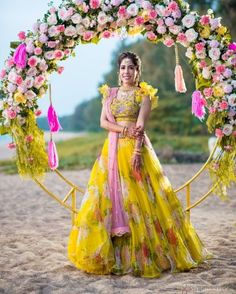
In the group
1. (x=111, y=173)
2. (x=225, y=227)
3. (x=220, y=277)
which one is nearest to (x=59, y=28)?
(x=111, y=173)

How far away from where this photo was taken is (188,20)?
4.68 m

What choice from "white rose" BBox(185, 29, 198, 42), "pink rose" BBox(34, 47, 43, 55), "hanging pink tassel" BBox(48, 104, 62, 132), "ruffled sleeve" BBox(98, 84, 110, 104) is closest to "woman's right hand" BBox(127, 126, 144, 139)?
"ruffled sleeve" BBox(98, 84, 110, 104)

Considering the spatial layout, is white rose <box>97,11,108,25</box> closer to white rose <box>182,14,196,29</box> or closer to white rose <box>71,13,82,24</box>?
white rose <box>71,13,82,24</box>

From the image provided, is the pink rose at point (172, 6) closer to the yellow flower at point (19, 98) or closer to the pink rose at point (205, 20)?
the pink rose at point (205, 20)

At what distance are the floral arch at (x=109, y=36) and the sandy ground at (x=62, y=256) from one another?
873 millimetres

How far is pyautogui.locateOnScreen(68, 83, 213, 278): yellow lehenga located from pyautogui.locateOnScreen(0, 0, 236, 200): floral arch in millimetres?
612

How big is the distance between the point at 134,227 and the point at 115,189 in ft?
1.24

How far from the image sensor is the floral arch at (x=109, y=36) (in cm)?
465

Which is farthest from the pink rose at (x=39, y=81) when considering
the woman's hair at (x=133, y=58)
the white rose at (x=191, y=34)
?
the white rose at (x=191, y=34)

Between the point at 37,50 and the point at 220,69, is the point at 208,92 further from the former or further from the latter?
the point at 37,50

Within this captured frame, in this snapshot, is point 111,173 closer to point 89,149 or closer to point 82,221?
point 82,221

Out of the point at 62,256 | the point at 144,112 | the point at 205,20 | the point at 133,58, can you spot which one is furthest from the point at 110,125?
the point at 62,256

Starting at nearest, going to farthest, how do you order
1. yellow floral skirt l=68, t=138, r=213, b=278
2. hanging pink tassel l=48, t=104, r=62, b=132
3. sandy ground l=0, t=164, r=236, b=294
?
sandy ground l=0, t=164, r=236, b=294
yellow floral skirt l=68, t=138, r=213, b=278
hanging pink tassel l=48, t=104, r=62, b=132

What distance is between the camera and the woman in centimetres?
427
